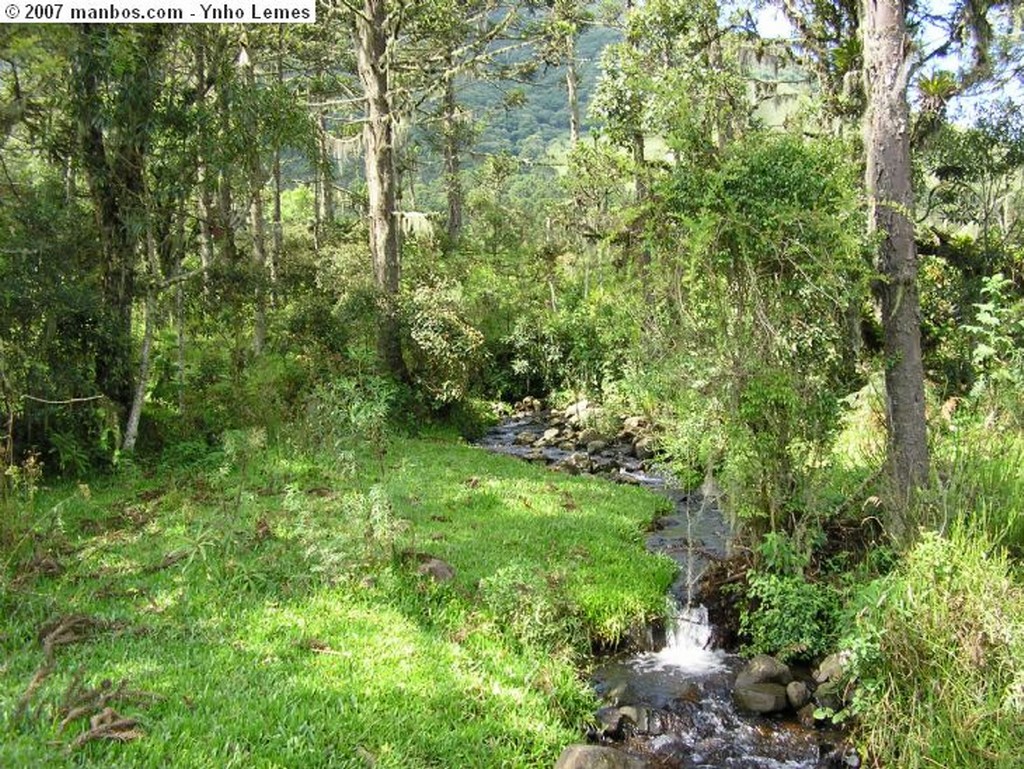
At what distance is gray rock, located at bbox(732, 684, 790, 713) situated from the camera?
565cm

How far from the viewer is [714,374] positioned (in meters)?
6.79

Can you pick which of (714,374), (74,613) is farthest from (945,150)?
(74,613)

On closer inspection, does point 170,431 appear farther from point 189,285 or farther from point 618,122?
point 618,122

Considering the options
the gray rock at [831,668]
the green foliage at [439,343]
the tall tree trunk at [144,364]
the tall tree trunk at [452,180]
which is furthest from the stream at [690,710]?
the tall tree trunk at [452,180]

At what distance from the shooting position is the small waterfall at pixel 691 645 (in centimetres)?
646

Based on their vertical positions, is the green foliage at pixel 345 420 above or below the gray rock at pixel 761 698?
above

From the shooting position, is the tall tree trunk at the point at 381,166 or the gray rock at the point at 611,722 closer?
the gray rock at the point at 611,722

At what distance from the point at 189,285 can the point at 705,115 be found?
9.68 metres

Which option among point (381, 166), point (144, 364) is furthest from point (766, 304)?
point (381, 166)

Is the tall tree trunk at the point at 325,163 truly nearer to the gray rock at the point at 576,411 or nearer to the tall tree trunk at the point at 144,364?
the tall tree trunk at the point at 144,364

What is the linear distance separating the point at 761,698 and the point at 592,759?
74.6 inches

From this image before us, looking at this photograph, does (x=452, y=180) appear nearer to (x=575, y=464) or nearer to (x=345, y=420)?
(x=575, y=464)

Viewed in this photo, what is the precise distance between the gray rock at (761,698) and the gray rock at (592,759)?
4.83ft

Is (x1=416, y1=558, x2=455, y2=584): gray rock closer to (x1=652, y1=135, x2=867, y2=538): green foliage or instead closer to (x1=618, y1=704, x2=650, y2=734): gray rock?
(x1=618, y1=704, x2=650, y2=734): gray rock
